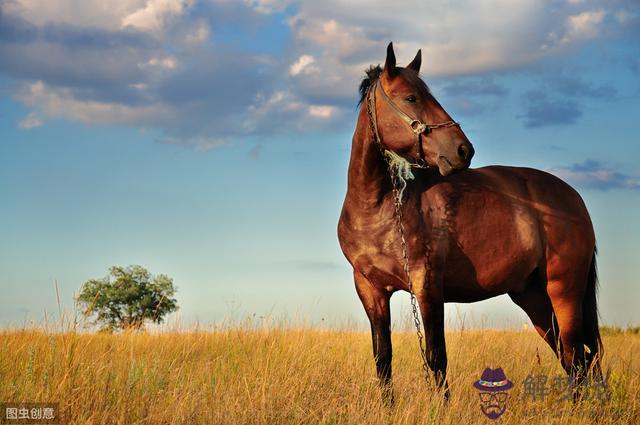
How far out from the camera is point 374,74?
6320 millimetres

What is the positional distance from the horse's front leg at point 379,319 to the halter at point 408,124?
4.53ft

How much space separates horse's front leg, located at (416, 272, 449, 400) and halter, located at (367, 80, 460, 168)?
119 centimetres

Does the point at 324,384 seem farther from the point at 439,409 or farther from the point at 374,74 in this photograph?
the point at 374,74

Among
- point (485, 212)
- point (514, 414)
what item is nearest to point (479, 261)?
point (485, 212)

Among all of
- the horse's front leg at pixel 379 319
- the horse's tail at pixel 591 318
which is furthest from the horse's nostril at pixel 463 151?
A: the horse's tail at pixel 591 318

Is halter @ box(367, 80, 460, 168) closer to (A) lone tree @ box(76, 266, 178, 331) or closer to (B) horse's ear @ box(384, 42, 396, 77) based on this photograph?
(B) horse's ear @ box(384, 42, 396, 77)

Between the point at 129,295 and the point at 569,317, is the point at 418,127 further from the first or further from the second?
the point at 129,295

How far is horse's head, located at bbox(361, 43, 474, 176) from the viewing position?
5523 mm

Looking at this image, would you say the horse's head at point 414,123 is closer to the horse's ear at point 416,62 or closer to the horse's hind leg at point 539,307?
the horse's ear at point 416,62

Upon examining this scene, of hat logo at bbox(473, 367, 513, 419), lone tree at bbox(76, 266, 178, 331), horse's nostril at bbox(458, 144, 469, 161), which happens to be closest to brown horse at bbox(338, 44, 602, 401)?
horse's nostril at bbox(458, 144, 469, 161)

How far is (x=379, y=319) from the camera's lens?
6.46m

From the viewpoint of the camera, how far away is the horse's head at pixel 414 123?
5523mm

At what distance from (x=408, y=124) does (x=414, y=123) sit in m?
0.06

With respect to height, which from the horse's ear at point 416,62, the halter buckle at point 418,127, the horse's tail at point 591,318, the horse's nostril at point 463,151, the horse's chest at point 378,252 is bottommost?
the horse's tail at point 591,318
